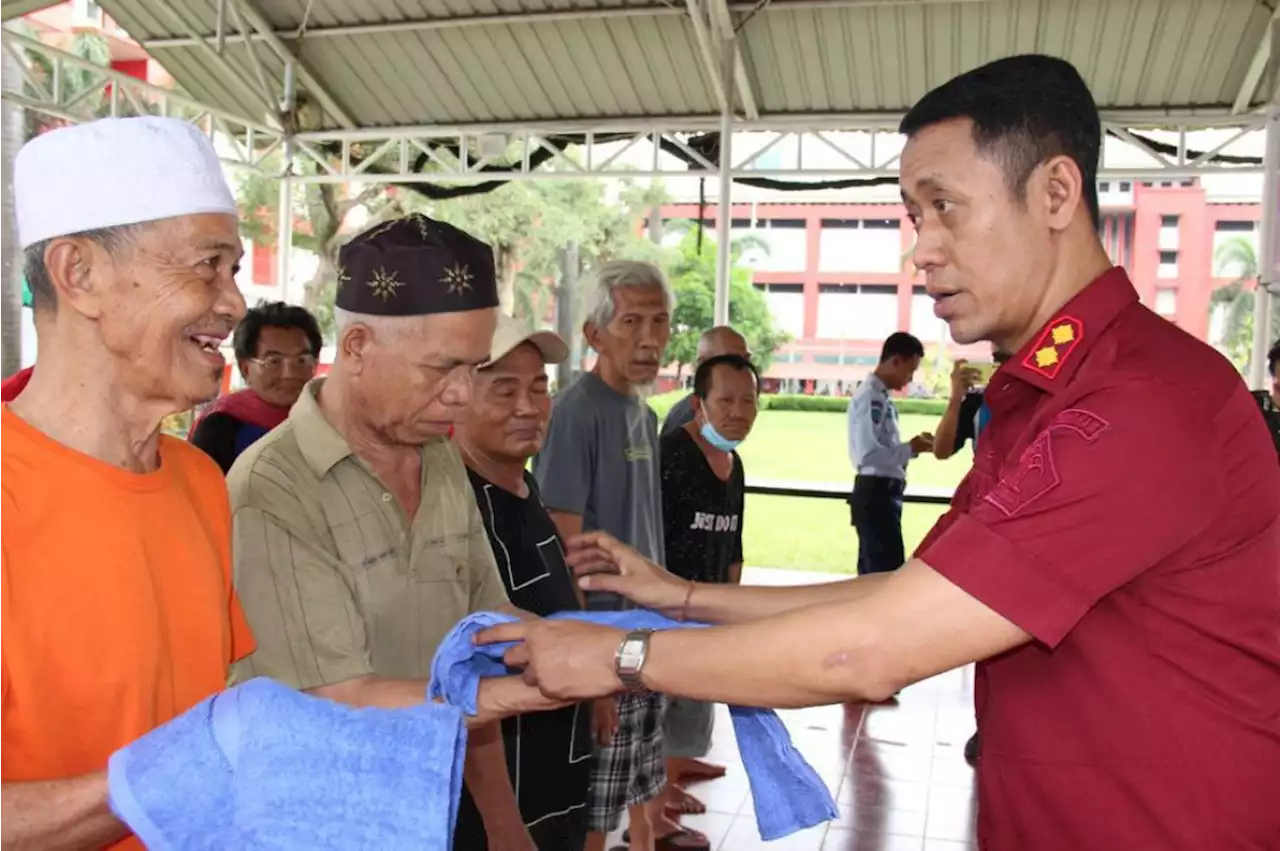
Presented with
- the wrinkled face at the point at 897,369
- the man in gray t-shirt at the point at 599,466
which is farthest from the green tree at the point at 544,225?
the man in gray t-shirt at the point at 599,466

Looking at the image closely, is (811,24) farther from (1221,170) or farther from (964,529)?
(964,529)

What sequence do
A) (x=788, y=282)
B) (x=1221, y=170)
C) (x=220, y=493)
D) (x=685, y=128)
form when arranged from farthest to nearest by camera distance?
1. (x=788, y=282)
2. (x=685, y=128)
3. (x=1221, y=170)
4. (x=220, y=493)

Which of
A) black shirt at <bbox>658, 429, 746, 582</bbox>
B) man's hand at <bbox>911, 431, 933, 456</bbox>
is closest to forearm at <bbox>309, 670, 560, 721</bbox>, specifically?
black shirt at <bbox>658, 429, 746, 582</bbox>

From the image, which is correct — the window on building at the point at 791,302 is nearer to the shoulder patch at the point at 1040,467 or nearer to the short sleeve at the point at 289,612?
the short sleeve at the point at 289,612

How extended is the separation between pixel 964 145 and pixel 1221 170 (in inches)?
328

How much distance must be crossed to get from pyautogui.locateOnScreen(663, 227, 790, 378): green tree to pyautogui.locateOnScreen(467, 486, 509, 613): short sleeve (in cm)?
2103

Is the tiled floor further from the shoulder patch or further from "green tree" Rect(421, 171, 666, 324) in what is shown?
"green tree" Rect(421, 171, 666, 324)

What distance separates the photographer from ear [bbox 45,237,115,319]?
1263mm

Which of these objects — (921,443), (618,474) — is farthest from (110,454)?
(921,443)

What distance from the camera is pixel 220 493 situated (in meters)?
1.51

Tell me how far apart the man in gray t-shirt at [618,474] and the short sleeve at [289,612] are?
157 centimetres

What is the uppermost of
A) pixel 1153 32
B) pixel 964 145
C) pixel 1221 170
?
pixel 1153 32

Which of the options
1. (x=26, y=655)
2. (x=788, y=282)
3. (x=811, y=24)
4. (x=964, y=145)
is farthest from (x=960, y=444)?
(x=788, y=282)

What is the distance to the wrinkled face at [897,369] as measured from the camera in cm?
620
